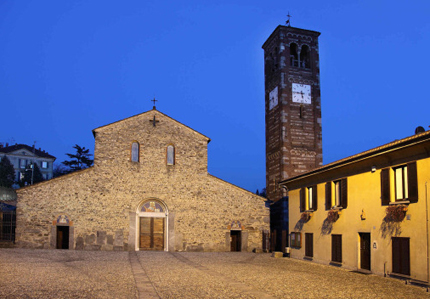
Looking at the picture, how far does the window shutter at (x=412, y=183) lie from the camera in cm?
1305

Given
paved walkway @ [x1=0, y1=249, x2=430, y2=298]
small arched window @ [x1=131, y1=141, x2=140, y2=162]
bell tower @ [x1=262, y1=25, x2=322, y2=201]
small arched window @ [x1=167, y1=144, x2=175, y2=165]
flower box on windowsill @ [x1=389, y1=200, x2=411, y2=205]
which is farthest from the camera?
bell tower @ [x1=262, y1=25, x2=322, y2=201]

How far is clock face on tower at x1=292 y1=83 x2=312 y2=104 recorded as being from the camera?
1203 inches

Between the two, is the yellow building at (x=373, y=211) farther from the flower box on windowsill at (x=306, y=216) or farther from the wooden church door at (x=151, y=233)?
the wooden church door at (x=151, y=233)

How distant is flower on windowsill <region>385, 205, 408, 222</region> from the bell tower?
14.7m

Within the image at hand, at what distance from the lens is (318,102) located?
102ft

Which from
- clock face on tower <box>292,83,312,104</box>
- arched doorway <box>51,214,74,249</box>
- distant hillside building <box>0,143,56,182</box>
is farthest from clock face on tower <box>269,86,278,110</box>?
distant hillside building <box>0,143,56,182</box>

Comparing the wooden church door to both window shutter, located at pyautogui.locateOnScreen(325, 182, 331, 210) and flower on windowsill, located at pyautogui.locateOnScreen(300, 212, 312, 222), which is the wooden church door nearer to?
flower on windowsill, located at pyautogui.locateOnScreen(300, 212, 312, 222)

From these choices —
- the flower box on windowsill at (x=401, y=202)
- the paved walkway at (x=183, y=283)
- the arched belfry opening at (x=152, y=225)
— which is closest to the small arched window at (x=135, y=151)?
the arched belfry opening at (x=152, y=225)

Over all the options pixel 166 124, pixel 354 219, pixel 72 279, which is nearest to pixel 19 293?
pixel 72 279

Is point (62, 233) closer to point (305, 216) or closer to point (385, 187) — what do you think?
point (305, 216)

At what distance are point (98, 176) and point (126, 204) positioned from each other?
2.33 m

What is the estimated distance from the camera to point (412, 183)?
13.2m

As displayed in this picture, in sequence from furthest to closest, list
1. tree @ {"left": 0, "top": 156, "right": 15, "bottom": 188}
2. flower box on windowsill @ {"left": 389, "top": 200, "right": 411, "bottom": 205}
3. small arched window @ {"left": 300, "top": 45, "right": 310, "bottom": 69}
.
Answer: tree @ {"left": 0, "top": 156, "right": 15, "bottom": 188}, small arched window @ {"left": 300, "top": 45, "right": 310, "bottom": 69}, flower box on windowsill @ {"left": 389, "top": 200, "right": 411, "bottom": 205}

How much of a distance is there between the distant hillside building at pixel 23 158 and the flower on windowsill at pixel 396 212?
67693 mm
